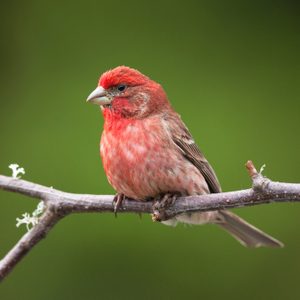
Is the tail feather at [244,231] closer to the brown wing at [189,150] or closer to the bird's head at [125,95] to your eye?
the brown wing at [189,150]

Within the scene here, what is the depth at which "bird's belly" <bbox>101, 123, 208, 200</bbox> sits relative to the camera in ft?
15.6

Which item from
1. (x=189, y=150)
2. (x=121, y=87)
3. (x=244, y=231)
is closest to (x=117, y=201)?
(x=189, y=150)

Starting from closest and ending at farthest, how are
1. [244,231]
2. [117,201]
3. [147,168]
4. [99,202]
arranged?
[99,202] → [117,201] → [147,168] → [244,231]

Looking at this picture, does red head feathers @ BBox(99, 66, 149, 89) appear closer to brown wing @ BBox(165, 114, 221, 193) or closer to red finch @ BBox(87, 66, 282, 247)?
red finch @ BBox(87, 66, 282, 247)

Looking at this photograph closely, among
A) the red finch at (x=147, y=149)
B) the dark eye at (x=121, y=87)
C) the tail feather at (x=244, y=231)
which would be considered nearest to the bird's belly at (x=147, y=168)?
the red finch at (x=147, y=149)

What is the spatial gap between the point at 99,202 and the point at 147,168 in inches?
17.6

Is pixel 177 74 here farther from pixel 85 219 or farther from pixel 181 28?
pixel 85 219

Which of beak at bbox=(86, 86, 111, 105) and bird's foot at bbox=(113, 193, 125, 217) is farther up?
beak at bbox=(86, 86, 111, 105)

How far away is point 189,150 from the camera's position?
16.8 ft

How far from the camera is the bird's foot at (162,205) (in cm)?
446

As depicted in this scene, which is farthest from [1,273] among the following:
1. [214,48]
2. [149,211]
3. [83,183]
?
[214,48]

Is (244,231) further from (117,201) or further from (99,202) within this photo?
(99,202)

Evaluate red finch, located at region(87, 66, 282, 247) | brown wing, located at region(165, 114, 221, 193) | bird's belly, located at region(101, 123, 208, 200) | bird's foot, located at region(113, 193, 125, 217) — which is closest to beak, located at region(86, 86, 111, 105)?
red finch, located at region(87, 66, 282, 247)

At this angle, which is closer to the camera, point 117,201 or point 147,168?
point 117,201
